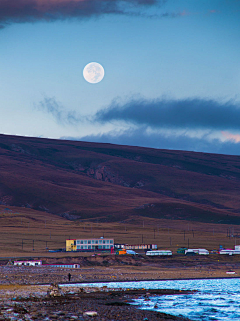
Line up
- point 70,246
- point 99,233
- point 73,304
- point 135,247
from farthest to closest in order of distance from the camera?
point 99,233 < point 135,247 < point 70,246 < point 73,304

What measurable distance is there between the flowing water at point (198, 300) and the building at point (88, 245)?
46.0 meters

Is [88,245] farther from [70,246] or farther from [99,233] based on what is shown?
[99,233]

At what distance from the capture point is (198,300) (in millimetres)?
45594

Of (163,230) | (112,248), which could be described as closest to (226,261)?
(112,248)

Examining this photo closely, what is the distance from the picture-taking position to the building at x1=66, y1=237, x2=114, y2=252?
106713mm

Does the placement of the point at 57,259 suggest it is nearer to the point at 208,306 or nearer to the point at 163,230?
the point at 208,306

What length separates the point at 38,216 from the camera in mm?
187375

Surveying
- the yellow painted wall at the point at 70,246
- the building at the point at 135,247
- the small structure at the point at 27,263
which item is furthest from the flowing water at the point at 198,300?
the building at the point at 135,247

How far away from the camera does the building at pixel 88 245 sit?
350 ft

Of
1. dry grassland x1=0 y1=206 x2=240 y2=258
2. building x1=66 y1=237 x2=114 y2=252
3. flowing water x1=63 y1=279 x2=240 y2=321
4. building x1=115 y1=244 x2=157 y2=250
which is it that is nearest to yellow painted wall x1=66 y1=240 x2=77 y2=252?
building x1=66 y1=237 x2=114 y2=252

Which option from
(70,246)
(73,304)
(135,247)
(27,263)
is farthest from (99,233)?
(73,304)

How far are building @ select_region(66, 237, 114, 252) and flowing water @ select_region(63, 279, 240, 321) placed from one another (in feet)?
151

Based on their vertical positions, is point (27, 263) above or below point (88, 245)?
below

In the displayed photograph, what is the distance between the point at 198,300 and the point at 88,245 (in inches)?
2508
